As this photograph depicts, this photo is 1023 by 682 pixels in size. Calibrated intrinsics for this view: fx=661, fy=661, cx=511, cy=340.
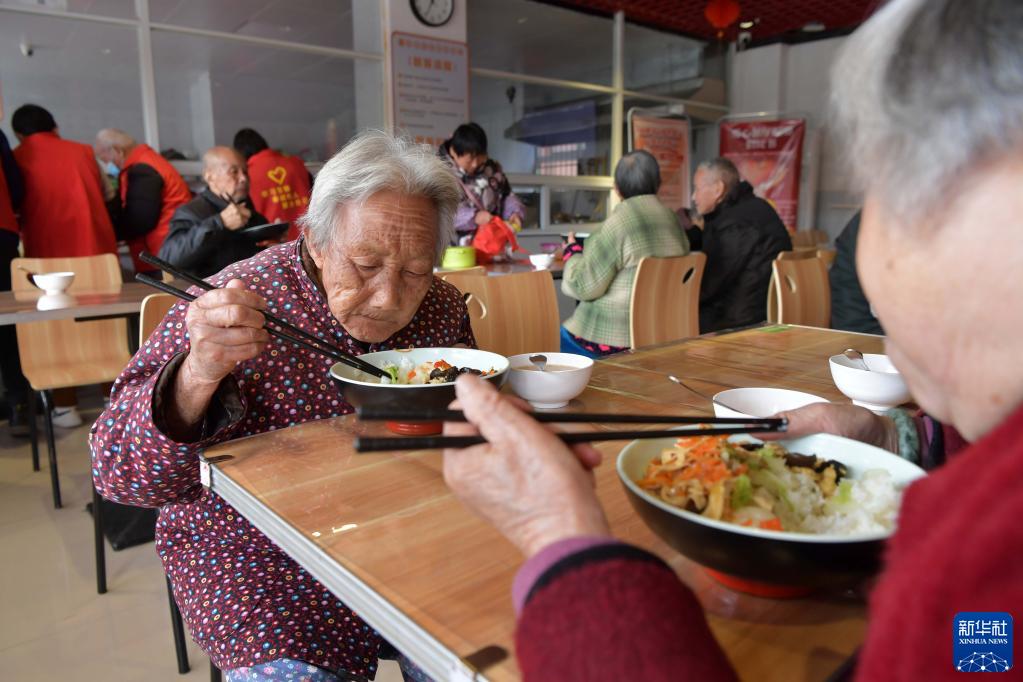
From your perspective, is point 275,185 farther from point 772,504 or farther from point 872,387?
point 772,504

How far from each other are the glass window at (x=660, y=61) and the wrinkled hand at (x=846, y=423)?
26.1ft

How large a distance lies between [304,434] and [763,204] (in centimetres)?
351

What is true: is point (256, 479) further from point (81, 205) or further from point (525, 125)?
point (525, 125)

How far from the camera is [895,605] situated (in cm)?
39

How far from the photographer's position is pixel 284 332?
1.08 meters

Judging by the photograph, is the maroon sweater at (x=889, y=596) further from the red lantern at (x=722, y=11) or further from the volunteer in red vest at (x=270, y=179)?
the red lantern at (x=722, y=11)

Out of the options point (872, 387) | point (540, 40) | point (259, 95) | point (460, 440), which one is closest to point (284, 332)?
point (460, 440)

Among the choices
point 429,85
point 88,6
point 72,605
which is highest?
point 88,6

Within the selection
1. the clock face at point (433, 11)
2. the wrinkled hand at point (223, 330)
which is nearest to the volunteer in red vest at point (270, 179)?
the clock face at point (433, 11)

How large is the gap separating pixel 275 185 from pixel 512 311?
2.78m

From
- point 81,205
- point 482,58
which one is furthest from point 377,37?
point 81,205

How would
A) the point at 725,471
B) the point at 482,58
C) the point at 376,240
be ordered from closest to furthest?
the point at 725,471 < the point at 376,240 < the point at 482,58

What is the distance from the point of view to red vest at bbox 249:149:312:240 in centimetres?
436

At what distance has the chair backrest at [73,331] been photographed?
3.09 meters
